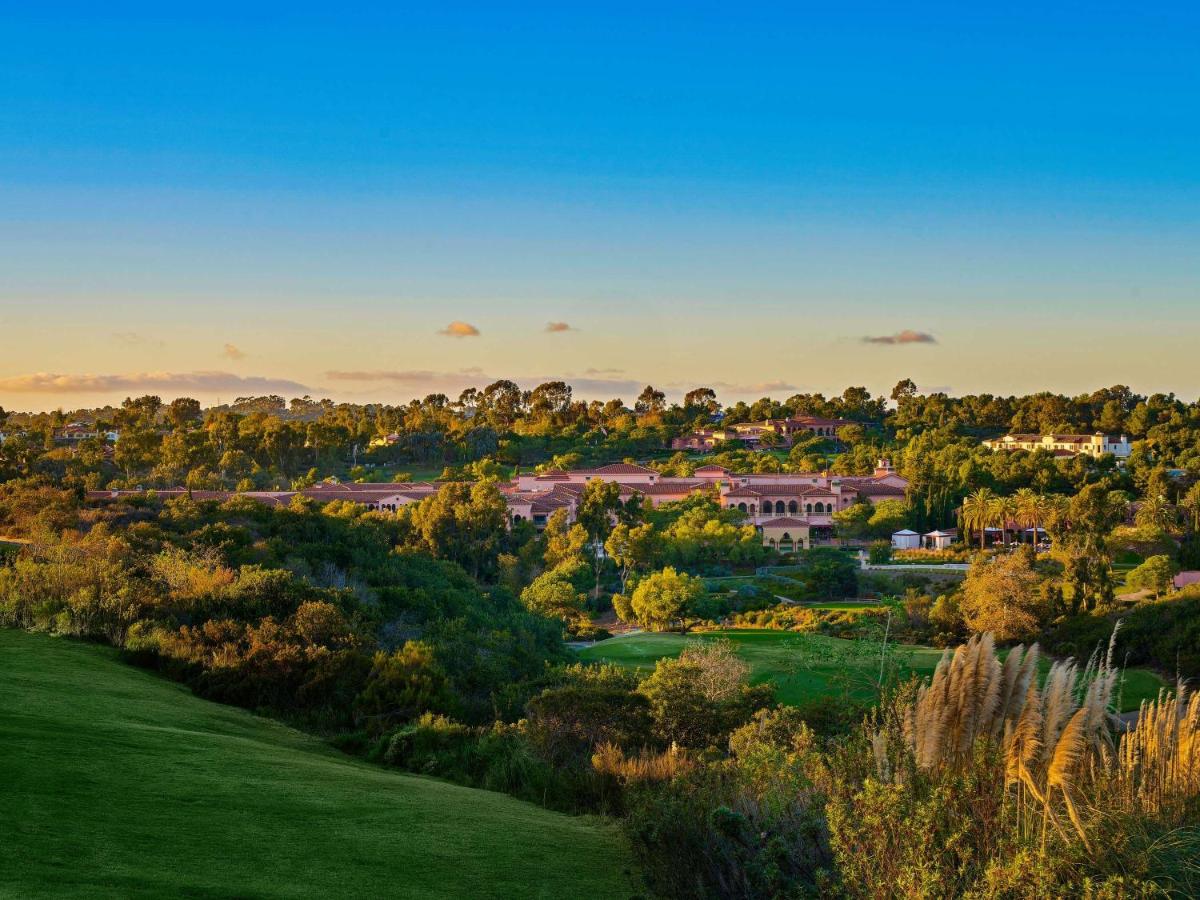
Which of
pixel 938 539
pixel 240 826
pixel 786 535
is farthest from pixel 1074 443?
pixel 240 826

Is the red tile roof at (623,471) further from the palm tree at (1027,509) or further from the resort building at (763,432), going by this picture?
the palm tree at (1027,509)

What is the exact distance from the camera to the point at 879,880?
16.2ft

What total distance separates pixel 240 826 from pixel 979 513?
188 ft

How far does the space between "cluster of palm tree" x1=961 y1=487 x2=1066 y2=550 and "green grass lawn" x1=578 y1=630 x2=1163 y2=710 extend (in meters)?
26.5

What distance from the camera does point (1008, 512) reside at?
5859cm

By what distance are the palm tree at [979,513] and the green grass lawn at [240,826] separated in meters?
53.6

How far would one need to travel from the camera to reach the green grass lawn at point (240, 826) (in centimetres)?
562

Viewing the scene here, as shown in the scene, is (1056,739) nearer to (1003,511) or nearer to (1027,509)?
(1027,509)

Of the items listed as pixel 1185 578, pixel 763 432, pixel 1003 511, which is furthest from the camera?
pixel 763 432

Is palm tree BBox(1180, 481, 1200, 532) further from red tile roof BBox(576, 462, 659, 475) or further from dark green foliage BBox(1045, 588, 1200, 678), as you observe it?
red tile roof BBox(576, 462, 659, 475)

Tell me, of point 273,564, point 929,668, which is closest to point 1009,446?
point 929,668

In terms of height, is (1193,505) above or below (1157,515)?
above

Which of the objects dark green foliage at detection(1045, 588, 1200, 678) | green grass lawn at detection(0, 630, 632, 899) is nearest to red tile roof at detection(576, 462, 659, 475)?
dark green foliage at detection(1045, 588, 1200, 678)

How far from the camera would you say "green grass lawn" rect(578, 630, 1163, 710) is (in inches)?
877
